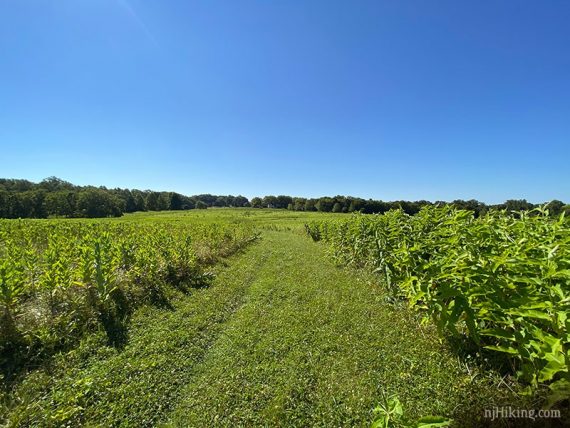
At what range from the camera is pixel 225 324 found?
6.96 meters

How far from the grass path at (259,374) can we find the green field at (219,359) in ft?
0.07

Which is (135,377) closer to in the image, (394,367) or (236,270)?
(394,367)

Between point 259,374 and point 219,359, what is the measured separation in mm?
1051

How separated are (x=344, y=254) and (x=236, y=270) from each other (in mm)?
5796

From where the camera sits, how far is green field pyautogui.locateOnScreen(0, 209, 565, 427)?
3711 mm

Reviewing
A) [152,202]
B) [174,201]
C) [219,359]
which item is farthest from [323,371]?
[174,201]

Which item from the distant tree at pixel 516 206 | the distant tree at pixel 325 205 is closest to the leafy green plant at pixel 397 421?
the distant tree at pixel 516 206

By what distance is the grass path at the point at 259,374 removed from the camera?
3.71 m

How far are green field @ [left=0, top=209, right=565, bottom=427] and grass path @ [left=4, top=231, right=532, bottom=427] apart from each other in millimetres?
23

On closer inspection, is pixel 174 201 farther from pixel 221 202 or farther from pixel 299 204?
pixel 299 204

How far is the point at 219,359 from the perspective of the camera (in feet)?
17.3

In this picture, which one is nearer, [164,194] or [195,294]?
[195,294]

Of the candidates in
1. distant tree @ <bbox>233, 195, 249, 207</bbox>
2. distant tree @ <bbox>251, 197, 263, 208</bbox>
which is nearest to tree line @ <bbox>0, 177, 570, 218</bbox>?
distant tree @ <bbox>251, 197, 263, 208</bbox>


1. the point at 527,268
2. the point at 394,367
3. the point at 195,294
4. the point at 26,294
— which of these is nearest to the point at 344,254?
the point at 195,294
